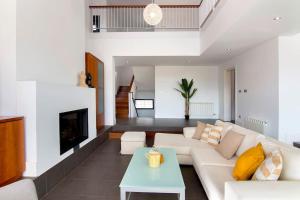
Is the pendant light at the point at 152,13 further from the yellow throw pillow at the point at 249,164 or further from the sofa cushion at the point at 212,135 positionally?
the yellow throw pillow at the point at 249,164

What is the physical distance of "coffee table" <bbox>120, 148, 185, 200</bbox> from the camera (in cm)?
196

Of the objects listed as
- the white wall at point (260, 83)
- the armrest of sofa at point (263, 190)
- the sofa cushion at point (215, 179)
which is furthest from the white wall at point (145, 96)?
the armrest of sofa at point (263, 190)

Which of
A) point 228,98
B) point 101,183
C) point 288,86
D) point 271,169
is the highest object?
point 288,86

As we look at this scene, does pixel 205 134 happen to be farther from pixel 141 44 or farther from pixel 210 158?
pixel 141 44

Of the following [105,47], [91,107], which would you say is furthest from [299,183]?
[105,47]

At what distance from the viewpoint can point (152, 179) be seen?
2.13m

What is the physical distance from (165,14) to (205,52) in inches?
108

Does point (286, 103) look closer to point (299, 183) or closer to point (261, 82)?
point (261, 82)

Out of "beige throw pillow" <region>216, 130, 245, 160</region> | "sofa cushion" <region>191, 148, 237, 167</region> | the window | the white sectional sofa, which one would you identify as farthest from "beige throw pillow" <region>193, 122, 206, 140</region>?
the window

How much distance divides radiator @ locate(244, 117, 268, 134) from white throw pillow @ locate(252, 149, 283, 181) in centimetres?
323

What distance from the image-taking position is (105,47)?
6.52 meters

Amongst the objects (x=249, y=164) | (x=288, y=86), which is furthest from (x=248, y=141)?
(x=288, y=86)

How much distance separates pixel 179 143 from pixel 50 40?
2902 millimetres

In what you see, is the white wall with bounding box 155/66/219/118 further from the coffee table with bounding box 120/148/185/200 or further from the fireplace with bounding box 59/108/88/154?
the coffee table with bounding box 120/148/185/200
